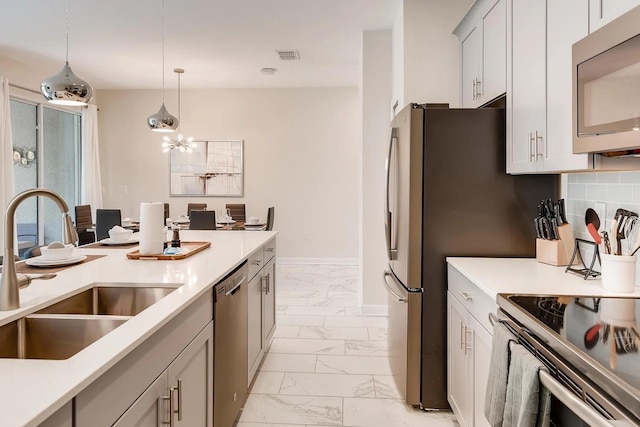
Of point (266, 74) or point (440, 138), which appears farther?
point (266, 74)

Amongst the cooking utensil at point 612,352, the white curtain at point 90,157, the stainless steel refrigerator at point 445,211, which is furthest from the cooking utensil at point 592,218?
the white curtain at point 90,157

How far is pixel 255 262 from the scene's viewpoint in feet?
9.19

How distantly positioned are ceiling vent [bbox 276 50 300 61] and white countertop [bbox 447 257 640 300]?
12.4 feet

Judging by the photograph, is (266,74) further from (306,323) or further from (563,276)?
(563,276)

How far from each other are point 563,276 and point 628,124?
87 cm

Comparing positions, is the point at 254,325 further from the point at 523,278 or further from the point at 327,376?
the point at 523,278

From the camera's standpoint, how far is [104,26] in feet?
14.6

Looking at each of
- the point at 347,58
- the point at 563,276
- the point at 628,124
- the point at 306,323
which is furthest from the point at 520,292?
the point at 347,58

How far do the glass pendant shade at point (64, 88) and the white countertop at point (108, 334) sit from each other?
2.94 feet

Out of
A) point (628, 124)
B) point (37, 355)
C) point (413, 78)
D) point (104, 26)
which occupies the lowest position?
point (37, 355)

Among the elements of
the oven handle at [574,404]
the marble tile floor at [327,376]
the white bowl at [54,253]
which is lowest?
the marble tile floor at [327,376]

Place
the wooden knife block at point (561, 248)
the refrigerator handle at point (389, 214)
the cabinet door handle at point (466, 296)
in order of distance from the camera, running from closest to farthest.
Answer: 1. the cabinet door handle at point (466, 296)
2. the wooden knife block at point (561, 248)
3. the refrigerator handle at point (389, 214)

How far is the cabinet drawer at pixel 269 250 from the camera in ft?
10.4

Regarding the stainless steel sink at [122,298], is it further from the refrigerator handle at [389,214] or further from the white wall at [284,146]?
the white wall at [284,146]
